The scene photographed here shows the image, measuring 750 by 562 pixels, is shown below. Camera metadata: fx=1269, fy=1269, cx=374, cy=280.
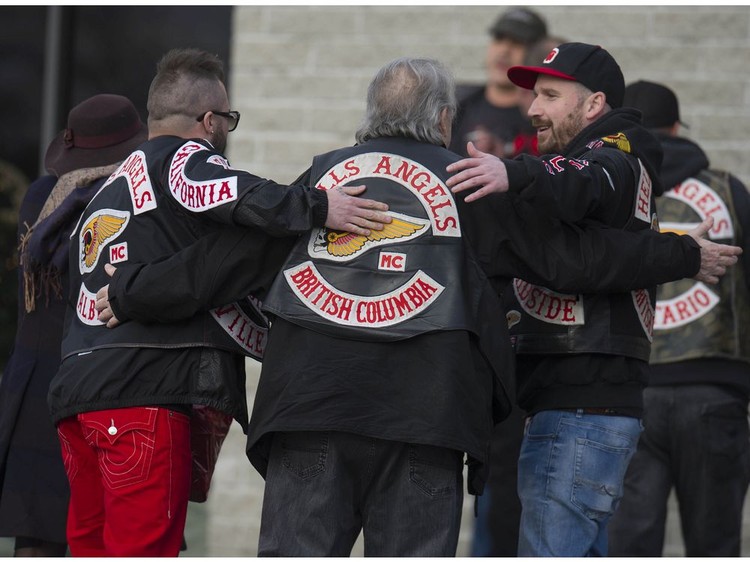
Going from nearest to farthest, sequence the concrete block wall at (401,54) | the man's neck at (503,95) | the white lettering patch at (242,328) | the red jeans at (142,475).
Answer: the red jeans at (142,475) → the white lettering patch at (242,328) → the man's neck at (503,95) → the concrete block wall at (401,54)

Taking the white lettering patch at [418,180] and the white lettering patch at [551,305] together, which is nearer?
the white lettering patch at [418,180]

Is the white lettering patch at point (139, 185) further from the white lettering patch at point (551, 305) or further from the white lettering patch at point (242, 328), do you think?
the white lettering patch at point (551, 305)

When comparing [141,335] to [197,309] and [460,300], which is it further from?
[460,300]

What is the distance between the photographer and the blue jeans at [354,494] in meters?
3.46

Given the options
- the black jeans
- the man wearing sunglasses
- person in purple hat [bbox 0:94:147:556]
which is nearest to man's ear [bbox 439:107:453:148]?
the man wearing sunglasses

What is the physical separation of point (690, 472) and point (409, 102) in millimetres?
2260

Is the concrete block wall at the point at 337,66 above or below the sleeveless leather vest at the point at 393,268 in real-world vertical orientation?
Result: above

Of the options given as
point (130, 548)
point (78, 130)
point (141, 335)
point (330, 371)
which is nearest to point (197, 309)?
point (141, 335)

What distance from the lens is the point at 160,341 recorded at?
12.3ft

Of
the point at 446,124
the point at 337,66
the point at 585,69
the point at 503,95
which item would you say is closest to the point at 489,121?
the point at 503,95

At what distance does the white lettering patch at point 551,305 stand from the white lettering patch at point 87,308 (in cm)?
131

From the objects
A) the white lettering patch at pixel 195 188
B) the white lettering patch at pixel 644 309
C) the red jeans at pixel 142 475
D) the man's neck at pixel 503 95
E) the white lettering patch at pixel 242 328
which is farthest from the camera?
the man's neck at pixel 503 95

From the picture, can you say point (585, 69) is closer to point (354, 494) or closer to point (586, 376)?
point (586, 376)

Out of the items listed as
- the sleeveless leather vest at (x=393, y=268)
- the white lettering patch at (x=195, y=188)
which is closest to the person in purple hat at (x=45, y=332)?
the white lettering patch at (x=195, y=188)
